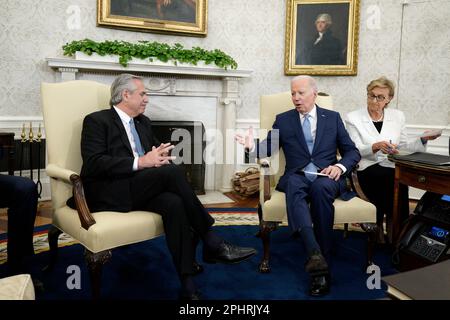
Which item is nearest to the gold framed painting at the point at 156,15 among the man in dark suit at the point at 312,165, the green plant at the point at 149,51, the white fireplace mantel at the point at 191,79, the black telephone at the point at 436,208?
the green plant at the point at 149,51

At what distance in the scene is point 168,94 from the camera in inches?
200

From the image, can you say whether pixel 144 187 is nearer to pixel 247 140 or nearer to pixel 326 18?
pixel 247 140

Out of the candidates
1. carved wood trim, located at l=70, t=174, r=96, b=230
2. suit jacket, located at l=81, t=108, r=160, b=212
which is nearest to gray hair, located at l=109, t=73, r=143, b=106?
suit jacket, located at l=81, t=108, r=160, b=212

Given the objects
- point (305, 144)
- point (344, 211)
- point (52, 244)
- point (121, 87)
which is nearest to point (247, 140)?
point (305, 144)

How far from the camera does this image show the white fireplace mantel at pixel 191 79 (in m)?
4.47

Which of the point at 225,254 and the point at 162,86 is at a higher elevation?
the point at 162,86

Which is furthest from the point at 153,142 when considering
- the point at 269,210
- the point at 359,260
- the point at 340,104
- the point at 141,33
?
the point at 340,104

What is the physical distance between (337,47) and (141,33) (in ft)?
8.51

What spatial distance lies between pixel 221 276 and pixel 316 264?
2.12ft

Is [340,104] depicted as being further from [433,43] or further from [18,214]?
[18,214]

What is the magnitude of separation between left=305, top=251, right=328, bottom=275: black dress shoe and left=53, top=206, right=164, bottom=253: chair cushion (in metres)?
0.92

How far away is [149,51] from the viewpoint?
4664mm

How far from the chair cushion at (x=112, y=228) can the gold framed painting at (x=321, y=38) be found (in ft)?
12.7

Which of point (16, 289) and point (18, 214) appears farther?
point (18, 214)
